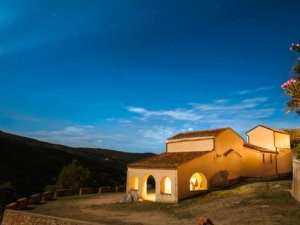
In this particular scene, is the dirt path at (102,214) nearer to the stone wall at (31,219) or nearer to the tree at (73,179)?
the stone wall at (31,219)

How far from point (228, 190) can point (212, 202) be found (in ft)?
14.0

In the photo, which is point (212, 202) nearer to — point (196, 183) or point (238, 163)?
point (196, 183)

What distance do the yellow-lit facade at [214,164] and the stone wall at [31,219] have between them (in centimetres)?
1026

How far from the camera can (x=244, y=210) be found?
60.3 ft

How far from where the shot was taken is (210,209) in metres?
19.9

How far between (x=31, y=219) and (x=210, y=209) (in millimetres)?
12814

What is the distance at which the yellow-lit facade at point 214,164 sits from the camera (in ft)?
82.4

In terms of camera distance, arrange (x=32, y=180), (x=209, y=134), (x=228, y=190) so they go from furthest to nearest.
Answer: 1. (x=32, y=180)
2. (x=209, y=134)
3. (x=228, y=190)

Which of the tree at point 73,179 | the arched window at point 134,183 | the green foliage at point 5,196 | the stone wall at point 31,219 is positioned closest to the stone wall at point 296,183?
the stone wall at point 31,219

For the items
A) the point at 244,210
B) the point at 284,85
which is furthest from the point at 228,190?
the point at 284,85

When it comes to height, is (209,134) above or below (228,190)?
above

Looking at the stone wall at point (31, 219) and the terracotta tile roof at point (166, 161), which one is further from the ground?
the terracotta tile roof at point (166, 161)

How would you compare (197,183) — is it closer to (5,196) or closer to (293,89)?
(293,89)

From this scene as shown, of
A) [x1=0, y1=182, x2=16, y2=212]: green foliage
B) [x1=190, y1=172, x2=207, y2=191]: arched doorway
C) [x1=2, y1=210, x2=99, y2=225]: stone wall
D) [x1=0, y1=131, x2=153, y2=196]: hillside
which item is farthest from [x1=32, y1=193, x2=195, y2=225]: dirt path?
[x1=0, y1=131, x2=153, y2=196]: hillside
